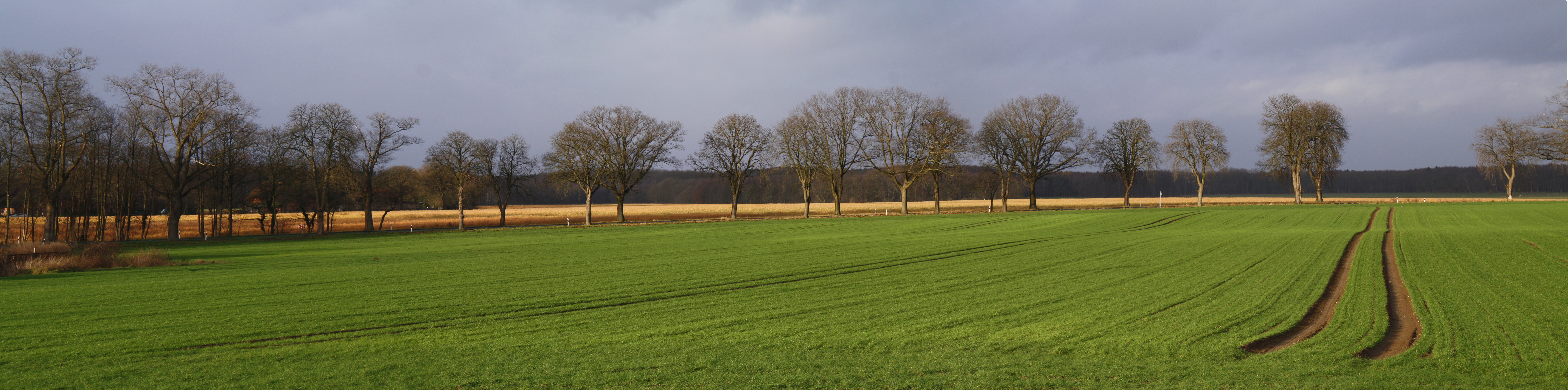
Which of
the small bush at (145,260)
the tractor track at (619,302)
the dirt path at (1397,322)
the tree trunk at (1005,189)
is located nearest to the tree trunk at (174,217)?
the small bush at (145,260)

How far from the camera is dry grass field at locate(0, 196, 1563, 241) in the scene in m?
52.8

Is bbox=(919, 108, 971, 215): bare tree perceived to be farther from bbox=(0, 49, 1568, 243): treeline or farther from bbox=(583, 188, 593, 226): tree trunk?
bbox=(583, 188, 593, 226): tree trunk

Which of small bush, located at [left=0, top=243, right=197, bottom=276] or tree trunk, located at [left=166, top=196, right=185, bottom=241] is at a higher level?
tree trunk, located at [left=166, top=196, right=185, bottom=241]

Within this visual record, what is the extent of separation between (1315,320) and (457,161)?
55084 mm

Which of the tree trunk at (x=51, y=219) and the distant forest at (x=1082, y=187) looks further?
the distant forest at (x=1082, y=187)

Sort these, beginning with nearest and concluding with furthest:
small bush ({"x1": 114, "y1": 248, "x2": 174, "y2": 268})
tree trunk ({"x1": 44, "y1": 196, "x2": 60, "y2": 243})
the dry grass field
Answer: small bush ({"x1": 114, "y1": 248, "x2": 174, "y2": 268}) → tree trunk ({"x1": 44, "y1": 196, "x2": 60, "y2": 243}) → the dry grass field

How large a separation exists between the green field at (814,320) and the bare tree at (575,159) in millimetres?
31490

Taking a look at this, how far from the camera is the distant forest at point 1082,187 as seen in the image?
310 ft

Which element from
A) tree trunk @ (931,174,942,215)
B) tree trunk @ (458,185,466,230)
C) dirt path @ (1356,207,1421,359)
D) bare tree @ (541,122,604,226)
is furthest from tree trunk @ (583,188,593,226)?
dirt path @ (1356,207,1421,359)

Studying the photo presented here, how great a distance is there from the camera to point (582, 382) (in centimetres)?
660

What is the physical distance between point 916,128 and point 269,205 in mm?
49370

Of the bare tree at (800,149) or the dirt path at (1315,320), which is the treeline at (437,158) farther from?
the dirt path at (1315,320)

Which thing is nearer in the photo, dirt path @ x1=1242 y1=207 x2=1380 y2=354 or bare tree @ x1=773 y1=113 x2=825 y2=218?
dirt path @ x1=1242 y1=207 x2=1380 y2=354

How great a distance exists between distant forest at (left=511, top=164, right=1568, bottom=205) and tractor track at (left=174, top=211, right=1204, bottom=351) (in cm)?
4815
